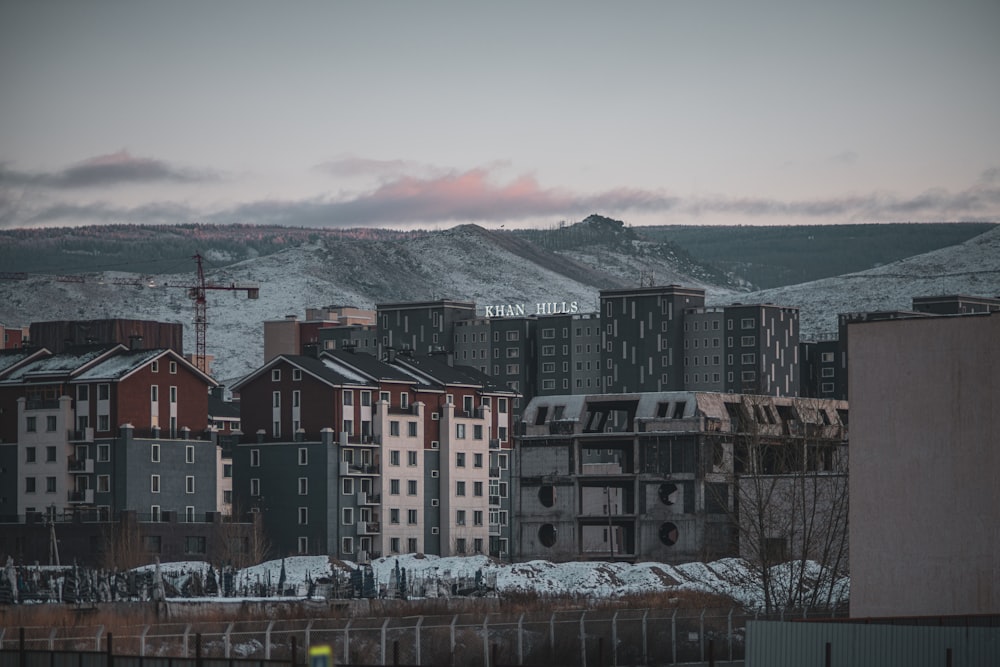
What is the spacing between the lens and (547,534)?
125750 mm

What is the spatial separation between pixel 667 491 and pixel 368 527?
2402cm

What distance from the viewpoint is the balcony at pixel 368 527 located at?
440 ft

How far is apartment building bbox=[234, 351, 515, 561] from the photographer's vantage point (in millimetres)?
133125

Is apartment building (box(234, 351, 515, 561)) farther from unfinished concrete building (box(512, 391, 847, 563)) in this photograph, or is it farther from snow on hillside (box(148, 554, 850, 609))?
unfinished concrete building (box(512, 391, 847, 563))

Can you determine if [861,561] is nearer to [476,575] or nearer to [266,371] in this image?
[476,575]

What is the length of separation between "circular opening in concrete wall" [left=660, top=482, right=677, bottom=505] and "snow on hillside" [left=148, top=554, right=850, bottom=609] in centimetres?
1050

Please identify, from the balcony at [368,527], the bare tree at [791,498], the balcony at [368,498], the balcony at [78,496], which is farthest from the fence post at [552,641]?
the balcony at [78,496]

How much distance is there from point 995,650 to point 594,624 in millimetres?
36193

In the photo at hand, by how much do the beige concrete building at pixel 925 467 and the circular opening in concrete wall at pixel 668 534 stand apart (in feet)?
198

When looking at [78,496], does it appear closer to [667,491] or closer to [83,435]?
[83,435]

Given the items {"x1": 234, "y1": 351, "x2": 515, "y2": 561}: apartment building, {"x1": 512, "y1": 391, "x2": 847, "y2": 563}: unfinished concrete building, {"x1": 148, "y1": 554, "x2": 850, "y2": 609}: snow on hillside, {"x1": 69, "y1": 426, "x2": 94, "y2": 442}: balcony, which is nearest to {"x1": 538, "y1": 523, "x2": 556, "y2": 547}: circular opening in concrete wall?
{"x1": 512, "y1": 391, "x2": 847, "y2": 563}: unfinished concrete building

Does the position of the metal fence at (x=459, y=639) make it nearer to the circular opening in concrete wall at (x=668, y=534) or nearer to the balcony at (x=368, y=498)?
the circular opening in concrete wall at (x=668, y=534)

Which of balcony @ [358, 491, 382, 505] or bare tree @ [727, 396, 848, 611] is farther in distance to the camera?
balcony @ [358, 491, 382, 505]

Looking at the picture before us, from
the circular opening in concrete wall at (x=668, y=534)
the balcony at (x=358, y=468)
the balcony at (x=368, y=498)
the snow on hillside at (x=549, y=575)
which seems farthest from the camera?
the balcony at (x=368, y=498)
